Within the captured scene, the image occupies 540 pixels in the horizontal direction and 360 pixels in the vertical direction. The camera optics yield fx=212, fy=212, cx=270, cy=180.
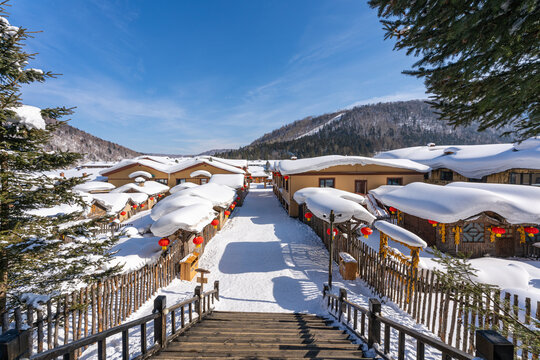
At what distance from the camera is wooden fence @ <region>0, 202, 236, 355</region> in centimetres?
395

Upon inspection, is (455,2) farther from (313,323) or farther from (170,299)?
(170,299)

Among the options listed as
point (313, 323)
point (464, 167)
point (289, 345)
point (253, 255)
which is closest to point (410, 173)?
point (464, 167)

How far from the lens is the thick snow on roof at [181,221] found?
26.1ft

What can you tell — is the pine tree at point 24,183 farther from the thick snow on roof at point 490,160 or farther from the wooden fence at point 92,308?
the thick snow on roof at point 490,160

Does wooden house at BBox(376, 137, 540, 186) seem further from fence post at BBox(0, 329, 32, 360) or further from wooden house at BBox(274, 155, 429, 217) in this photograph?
fence post at BBox(0, 329, 32, 360)

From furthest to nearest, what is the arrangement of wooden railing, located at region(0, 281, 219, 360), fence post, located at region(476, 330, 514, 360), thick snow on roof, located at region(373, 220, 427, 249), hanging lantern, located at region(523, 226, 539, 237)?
hanging lantern, located at region(523, 226, 539, 237)
thick snow on roof, located at region(373, 220, 427, 249)
wooden railing, located at region(0, 281, 219, 360)
fence post, located at region(476, 330, 514, 360)

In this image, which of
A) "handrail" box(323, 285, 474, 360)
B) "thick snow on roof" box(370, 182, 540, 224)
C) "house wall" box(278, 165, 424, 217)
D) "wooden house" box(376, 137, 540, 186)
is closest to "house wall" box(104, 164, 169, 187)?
"house wall" box(278, 165, 424, 217)

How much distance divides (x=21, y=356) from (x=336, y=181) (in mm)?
18470

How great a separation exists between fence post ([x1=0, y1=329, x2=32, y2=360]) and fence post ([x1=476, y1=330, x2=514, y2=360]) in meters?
3.95

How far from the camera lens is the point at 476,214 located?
8.46 m

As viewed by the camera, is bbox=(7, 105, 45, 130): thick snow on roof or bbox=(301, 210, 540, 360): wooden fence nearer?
bbox=(7, 105, 45, 130): thick snow on roof

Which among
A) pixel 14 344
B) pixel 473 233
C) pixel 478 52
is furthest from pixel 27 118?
pixel 473 233

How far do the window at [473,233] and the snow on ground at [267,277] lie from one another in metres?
7.57

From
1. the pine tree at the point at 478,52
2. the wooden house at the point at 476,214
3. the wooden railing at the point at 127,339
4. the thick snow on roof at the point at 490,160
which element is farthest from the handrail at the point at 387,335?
the thick snow on roof at the point at 490,160
